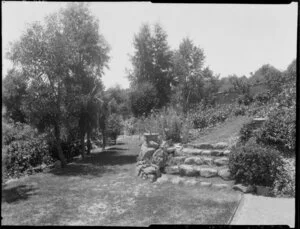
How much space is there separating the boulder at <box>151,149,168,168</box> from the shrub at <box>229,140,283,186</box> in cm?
288

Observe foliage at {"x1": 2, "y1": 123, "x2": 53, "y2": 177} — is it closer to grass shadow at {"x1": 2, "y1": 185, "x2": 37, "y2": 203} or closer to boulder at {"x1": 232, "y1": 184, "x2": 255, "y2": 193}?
grass shadow at {"x1": 2, "y1": 185, "x2": 37, "y2": 203}

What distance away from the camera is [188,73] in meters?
26.4

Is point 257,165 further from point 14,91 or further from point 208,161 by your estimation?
point 14,91

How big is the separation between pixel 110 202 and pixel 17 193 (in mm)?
2925

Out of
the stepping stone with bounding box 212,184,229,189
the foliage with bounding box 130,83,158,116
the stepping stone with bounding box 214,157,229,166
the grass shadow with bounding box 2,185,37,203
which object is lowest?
the grass shadow with bounding box 2,185,37,203

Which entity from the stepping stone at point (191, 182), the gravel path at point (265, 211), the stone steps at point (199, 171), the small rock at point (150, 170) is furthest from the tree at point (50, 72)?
the gravel path at point (265, 211)

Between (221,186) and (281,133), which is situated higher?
(281,133)

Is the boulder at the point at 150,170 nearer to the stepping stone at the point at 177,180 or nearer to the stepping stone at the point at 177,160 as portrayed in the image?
the stepping stone at the point at 177,180

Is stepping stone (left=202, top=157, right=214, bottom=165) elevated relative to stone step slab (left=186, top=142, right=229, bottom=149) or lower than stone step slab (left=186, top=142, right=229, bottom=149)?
lower

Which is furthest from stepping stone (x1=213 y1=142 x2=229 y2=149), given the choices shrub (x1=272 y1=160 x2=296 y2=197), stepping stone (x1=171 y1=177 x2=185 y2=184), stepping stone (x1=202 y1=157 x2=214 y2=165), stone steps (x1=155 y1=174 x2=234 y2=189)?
shrub (x1=272 y1=160 x2=296 y2=197)

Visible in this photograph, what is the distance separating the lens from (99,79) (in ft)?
45.1

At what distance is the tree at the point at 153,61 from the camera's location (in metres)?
24.1

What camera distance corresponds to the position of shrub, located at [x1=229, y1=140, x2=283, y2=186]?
648cm

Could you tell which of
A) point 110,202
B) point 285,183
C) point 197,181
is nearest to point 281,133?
point 285,183
